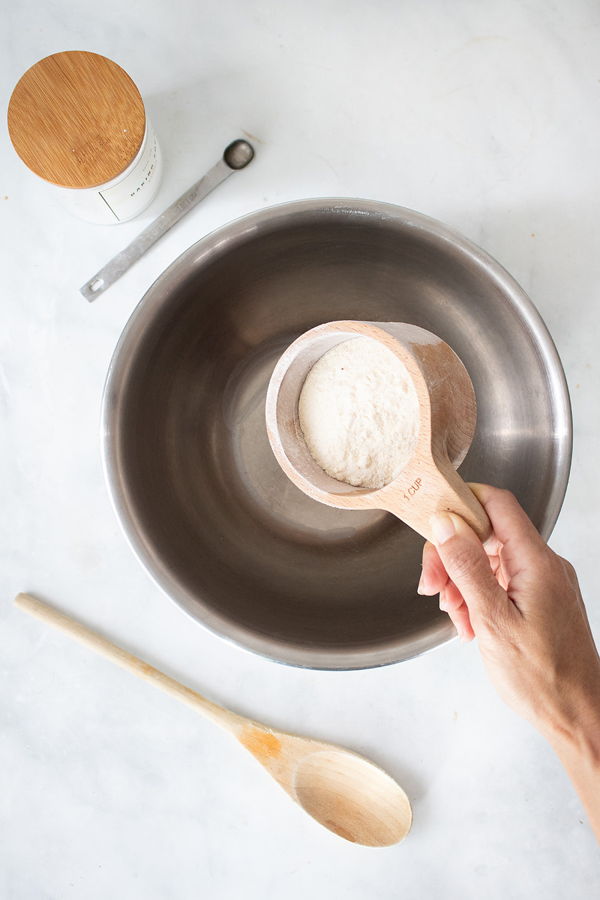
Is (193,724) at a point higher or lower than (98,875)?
higher

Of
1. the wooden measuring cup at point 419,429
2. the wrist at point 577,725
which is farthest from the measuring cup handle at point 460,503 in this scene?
the wrist at point 577,725

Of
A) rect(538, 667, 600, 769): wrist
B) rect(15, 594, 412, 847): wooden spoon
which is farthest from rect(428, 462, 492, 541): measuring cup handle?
rect(15, 594, 412, 847): wooden spoon

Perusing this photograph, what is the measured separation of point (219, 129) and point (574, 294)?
0.40 m

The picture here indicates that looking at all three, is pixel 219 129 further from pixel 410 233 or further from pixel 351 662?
pixel 351 662

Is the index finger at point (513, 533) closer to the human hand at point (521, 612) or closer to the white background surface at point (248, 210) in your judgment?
the human hand at point (521, 612)

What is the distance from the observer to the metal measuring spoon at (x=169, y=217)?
665mm

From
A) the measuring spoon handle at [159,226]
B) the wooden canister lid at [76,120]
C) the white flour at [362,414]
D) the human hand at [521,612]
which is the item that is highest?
the wooden canister lid at [76,120]

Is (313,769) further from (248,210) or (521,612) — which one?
(248,210)

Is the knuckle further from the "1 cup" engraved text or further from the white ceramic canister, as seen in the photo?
the white ceramic canister

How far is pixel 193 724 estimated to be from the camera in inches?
27.3


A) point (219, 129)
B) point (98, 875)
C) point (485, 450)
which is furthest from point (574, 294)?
point (98, 875)

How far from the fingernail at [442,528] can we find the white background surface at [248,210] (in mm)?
238

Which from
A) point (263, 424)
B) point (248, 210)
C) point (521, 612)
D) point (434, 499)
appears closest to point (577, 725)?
point (521, 612)

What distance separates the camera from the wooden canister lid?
571mm
